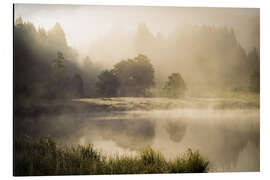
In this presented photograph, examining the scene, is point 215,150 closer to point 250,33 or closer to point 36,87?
point 250,33

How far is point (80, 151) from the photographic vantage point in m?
4.64

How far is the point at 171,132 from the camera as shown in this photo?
15.9 feet

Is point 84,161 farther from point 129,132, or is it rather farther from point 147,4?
point 147,4

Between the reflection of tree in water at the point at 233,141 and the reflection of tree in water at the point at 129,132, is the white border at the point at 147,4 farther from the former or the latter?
the reflection of tree in water at the point at 129,132

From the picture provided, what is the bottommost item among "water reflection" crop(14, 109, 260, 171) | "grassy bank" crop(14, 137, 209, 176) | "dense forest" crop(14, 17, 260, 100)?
"grassy bank" crop(14, 137, 209, 176)

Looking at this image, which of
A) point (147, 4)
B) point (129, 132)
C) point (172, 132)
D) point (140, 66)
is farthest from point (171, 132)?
point (147, 4)

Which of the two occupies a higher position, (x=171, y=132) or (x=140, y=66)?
(x=140, y=66)

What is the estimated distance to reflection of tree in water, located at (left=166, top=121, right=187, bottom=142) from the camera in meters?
4.84

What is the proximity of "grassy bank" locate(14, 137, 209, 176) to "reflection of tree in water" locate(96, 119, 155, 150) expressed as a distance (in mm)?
152

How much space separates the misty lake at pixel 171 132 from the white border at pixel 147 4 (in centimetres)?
13

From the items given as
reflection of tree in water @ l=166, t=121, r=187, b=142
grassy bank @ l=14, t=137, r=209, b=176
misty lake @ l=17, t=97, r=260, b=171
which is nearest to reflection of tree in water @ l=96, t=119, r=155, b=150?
misty lake @ l=17, t=97, r=260, b=171

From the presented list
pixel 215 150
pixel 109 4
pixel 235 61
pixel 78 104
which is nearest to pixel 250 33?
pixel 235 61

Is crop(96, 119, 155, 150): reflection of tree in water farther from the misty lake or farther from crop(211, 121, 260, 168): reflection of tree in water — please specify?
crop(211, 121, 260, 168): reflection of tree in water

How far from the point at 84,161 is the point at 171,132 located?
4.47 feet
